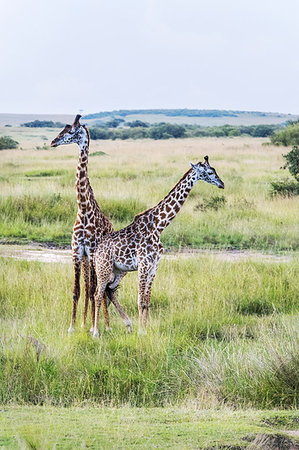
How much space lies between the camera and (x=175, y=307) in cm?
966

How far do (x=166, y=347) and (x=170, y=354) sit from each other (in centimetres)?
19

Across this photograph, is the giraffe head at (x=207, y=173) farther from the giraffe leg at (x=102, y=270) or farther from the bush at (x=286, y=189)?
the bush at (x=286, y=189)

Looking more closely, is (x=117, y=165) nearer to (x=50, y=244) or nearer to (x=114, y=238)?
(x=50, y=244)

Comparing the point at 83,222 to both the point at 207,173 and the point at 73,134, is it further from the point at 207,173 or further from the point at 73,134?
the point at 207,173

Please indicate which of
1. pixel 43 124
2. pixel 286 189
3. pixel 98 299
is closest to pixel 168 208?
pixel 98 299

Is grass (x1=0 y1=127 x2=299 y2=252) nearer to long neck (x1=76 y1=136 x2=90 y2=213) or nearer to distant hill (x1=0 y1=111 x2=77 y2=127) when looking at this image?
long neck (x1=76 y1=136 x2=90 y2=213)

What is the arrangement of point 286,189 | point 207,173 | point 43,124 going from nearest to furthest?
point 207,173, point 286,189, point 43,124

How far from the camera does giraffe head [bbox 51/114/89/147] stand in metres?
8.14

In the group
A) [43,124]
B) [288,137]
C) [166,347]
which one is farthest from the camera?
[43,124]

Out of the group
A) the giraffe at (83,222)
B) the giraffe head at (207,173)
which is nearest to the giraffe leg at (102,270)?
the giraffe at (83,222)

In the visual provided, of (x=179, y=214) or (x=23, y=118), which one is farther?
(x=23, y=118)

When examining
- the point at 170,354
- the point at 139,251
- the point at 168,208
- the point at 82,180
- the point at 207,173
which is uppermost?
the point at 207,173

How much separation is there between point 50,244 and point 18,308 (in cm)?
572

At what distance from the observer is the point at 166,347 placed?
795 centimetres
